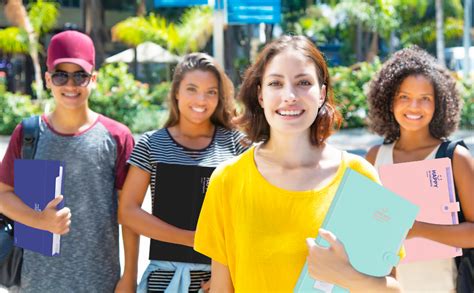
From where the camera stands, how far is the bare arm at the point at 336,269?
177 centimetres

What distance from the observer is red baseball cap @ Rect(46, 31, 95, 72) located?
3074mm

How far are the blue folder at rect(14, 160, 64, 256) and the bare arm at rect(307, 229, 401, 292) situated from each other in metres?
1.35

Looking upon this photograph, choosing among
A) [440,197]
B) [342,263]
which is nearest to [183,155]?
[440,197]

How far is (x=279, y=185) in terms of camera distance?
2035mm

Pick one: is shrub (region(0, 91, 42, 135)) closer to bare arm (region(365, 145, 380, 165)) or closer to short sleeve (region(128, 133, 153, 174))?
short sleeve (region(128, 133, 153, 174))

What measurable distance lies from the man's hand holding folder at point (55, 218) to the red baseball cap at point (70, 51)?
2.23 feet

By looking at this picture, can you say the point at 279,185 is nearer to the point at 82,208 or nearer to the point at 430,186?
the point at 430,186

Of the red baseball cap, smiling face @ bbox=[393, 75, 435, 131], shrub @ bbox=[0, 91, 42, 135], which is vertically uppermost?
the red baseball cap

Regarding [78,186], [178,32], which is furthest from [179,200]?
[178,32]

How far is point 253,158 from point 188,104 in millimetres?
929

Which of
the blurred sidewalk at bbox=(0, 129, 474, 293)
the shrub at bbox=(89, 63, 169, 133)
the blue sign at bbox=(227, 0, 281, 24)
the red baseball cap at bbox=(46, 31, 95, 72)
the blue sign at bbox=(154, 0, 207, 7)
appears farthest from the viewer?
the shrub at bbox=(89, 63, 169, 133)

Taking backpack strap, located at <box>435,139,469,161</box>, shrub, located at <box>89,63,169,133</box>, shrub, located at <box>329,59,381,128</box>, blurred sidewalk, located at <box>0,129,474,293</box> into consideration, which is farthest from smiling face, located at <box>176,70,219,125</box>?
shrub, located at <box>329,59,381,128</box>

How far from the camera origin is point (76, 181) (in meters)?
2.94

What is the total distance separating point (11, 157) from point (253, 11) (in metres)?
5.60
